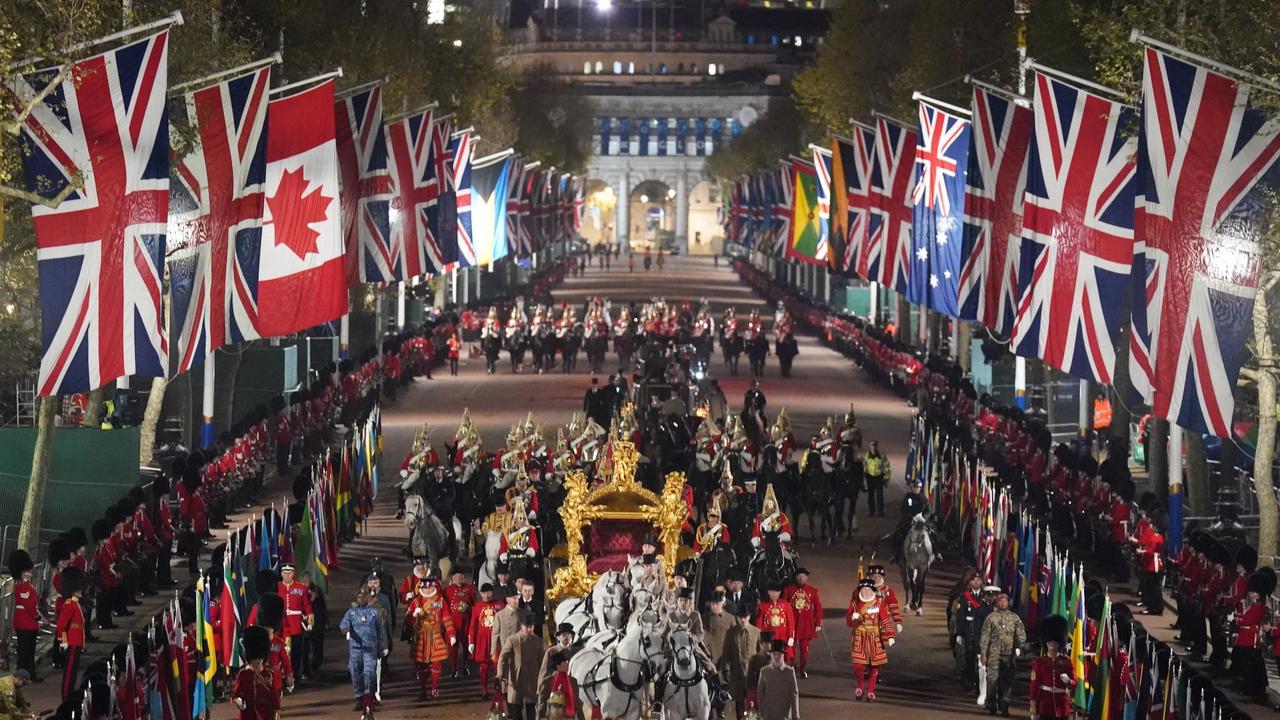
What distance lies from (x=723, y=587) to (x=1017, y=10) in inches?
788

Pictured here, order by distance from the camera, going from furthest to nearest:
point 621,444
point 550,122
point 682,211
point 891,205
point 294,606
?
point 682,211 < point 550,122 < point 891,205 < point 621,444 < point 294,606

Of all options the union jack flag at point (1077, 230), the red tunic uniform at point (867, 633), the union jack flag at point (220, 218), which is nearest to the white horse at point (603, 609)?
the red tunic uniform at point (867, 633)

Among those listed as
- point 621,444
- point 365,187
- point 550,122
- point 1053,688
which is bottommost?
point 1053,688

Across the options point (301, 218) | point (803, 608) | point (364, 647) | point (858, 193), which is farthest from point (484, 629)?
point (858, 193)

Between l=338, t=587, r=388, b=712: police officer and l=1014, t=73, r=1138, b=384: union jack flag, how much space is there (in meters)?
9.94

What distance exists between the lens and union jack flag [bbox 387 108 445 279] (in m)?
44.4

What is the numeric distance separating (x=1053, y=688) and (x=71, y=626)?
31.3 feet

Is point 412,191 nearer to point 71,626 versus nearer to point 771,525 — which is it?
point 771,525

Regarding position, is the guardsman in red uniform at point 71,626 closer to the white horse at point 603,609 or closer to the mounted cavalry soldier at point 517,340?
the white horse at point 603,609

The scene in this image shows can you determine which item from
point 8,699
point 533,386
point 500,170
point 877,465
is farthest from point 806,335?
point 8,699

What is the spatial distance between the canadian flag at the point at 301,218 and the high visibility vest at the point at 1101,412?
20.1 metres

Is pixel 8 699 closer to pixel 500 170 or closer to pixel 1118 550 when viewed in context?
pixel 1118 550

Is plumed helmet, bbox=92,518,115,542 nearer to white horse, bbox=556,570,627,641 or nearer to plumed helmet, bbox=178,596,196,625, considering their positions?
plumed helmet, bbox=178,596,196,625

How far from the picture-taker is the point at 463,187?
59.1 meters
